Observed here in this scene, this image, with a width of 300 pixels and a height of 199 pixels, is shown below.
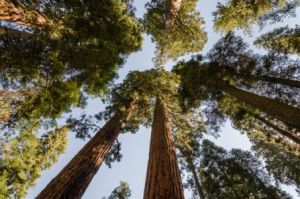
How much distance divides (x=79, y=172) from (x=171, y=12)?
1338cm

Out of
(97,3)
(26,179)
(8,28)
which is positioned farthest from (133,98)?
(26,179)

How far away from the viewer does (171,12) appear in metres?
17.0

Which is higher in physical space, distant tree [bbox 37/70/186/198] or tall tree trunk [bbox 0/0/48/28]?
distant tree [bbox 37/70/186/198]

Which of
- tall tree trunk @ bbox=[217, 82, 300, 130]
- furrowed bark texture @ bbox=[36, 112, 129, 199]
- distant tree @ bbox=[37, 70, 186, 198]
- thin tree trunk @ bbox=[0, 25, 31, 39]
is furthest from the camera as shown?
distant tree @ bbox=[37, 70, 186, 198]

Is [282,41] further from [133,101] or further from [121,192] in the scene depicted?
[121,192]

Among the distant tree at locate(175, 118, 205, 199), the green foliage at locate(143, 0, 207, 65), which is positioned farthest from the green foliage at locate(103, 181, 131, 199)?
the green foliage at locate(143, 0, 207, 65)

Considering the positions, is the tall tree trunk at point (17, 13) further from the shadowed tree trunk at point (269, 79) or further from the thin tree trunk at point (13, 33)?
the shadowed tree trunk at point (269, 79)

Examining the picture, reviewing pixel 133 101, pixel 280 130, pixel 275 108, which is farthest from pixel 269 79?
pixel 133 101

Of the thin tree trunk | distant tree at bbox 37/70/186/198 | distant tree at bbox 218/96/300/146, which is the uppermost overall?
distant tree at bbox 218/96/300/146

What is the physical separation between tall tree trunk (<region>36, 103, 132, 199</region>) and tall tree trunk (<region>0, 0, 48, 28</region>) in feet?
14.4

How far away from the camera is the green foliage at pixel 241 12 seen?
1567 centimetres

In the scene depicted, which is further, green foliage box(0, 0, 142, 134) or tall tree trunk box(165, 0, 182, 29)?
tall tree trunk box(165, 0, 182, 29)

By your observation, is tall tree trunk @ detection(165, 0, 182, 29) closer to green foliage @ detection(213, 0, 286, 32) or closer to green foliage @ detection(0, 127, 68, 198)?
green foliage @ detection(213, 0, 286, 32)

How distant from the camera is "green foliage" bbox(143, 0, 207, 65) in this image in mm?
17391
